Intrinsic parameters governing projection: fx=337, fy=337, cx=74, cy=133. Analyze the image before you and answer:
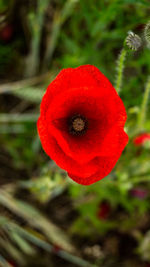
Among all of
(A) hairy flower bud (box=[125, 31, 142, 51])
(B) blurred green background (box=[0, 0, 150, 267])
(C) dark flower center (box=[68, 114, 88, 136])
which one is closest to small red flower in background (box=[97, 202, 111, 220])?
(B) blurred green background (box=[0, 0, 150, 267])

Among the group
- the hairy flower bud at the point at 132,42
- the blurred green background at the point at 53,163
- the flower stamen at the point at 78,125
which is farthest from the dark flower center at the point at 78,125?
the blurred green background at the point at 53,163

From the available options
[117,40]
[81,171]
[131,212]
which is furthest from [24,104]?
[81,171]

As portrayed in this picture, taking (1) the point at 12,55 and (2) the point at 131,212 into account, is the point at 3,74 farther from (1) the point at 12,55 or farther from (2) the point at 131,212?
(2) the point at 131,212

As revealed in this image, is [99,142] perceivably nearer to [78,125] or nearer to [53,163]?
[78,125]

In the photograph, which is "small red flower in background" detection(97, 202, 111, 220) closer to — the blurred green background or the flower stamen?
the blurred green background

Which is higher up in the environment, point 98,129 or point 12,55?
point 12,55
